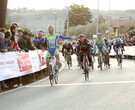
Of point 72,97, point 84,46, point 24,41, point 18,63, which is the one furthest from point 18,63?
point 72,97

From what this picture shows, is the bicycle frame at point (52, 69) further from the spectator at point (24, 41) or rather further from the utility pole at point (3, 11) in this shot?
the utility pole at point (3, 11)

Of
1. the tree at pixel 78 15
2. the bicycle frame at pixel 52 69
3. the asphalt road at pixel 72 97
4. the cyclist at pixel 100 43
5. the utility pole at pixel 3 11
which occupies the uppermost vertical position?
the tree at pixel 78 15

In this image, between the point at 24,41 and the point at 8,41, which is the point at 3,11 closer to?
the point at 24,41

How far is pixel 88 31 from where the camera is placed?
431 ft

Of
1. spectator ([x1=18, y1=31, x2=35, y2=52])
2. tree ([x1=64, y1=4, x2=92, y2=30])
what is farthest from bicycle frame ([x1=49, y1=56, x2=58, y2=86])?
tree ([x1=64, y1=4, x2=92, y2=30])

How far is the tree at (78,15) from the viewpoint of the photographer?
145750 millimetres

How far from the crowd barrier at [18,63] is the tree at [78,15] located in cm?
12536

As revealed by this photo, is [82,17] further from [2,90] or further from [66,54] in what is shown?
[2,90]

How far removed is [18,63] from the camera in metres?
17.2

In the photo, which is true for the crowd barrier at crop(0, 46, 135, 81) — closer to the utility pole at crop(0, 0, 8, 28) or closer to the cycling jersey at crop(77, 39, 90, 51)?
the cycling jersey at crop(77, 39, 90, 51)

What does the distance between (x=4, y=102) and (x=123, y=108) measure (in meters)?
3.44

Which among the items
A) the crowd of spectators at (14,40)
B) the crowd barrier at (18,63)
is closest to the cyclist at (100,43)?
the crowd barrier at (18,63)

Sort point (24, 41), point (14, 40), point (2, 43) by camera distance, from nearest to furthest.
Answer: point (2, 43)
point (14, 40)
point (24, 41)

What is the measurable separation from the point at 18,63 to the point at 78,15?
128 meters
